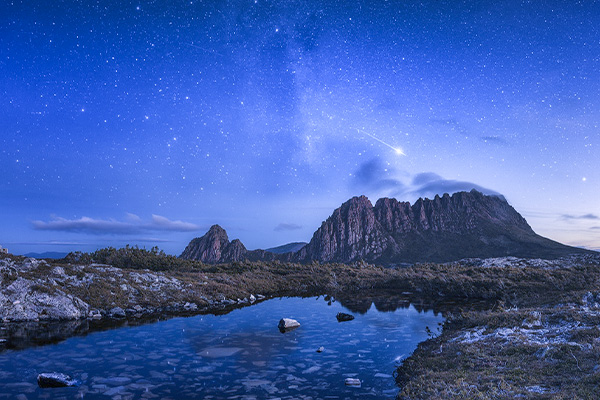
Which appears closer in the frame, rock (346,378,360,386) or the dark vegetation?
rock (346,378,360,386)

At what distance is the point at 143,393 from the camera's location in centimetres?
995

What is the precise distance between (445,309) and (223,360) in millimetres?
18229

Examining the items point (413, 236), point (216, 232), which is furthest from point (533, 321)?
point (413, 236)

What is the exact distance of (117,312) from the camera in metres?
21.9

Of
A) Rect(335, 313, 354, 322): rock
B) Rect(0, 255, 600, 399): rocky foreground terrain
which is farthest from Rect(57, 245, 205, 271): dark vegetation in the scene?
Rect(335, 313, 354, 322): rock

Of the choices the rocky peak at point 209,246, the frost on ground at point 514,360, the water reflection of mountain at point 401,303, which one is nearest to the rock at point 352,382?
the frost on ground at point 514,360

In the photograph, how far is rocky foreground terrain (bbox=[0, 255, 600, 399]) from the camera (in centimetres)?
905

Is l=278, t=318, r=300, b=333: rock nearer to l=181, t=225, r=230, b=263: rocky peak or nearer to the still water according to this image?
the still water

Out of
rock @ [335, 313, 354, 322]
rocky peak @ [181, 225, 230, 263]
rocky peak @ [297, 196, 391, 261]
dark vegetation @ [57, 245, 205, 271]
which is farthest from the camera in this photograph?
rocky peak @ [297, 196, 391, 261]

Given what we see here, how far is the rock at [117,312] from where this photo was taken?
21694mm

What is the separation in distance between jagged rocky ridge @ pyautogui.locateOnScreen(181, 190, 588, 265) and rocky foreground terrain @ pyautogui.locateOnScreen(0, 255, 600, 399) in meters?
86.0

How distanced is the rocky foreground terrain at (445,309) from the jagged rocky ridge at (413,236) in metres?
86.0

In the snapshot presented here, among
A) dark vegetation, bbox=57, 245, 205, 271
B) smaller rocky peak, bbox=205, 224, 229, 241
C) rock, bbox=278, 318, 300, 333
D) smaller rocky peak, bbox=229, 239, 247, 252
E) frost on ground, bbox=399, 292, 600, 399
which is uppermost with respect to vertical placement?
smaller rocky peak, bbox=205, 224, 229, 241

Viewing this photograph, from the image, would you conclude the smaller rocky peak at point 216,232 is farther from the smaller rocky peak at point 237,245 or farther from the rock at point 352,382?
the rock at point 352,382
